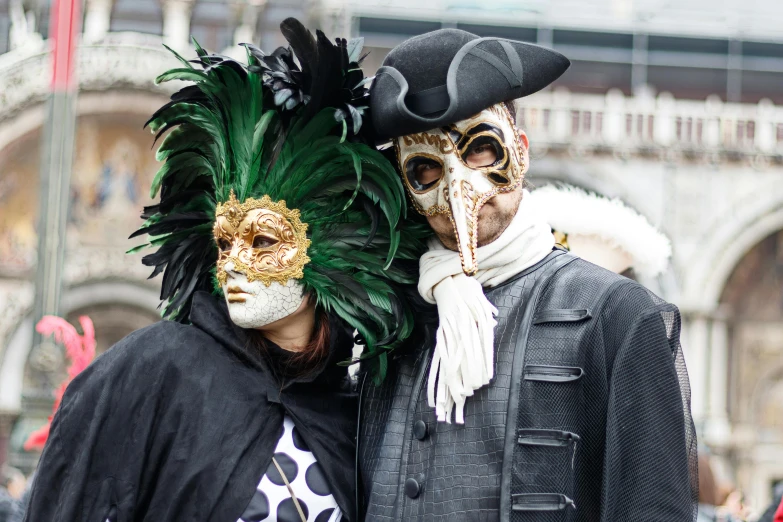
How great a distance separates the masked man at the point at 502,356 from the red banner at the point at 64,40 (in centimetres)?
1052

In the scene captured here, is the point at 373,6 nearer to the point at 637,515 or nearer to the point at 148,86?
the point at 148,86

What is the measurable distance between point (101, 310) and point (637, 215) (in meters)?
13.3

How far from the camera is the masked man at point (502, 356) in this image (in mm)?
2572

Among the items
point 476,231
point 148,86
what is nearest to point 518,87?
point 476,231

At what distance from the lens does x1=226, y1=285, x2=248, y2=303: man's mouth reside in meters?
3.00

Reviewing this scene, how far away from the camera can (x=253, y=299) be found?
3008mm

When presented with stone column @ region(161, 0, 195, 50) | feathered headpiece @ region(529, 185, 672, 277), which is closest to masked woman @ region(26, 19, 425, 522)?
feathered headpiece @ region(529, 185, 672, 277)

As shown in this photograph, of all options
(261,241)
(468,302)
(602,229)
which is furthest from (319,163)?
(602,229)

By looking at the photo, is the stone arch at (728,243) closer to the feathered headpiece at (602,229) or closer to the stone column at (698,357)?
the stone column at (698,357)

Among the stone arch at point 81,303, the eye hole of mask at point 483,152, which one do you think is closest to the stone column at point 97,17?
the stone arch at point 81,303

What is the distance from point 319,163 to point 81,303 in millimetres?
14005

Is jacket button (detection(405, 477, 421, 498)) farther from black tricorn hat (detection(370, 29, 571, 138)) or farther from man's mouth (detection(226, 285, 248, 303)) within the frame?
black tricorn hat (detection(370, 29, 571, 138))

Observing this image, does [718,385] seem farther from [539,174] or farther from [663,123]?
[539,174]

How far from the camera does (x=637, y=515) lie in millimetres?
2514
